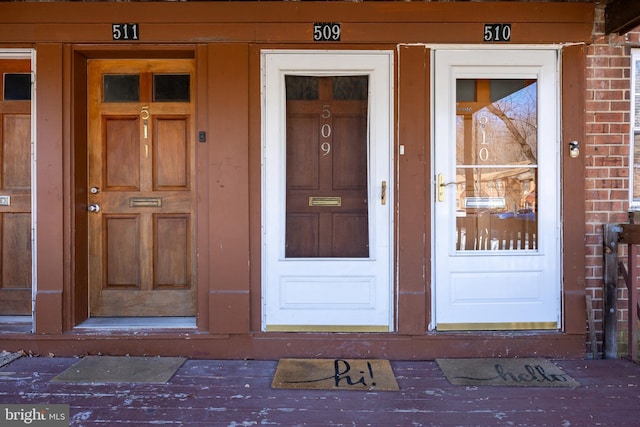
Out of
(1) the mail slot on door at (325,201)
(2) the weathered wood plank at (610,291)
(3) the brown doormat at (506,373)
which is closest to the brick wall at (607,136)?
(2) the weathered wood plank at (610,291)

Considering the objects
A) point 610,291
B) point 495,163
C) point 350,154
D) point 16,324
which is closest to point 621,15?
point 495,163

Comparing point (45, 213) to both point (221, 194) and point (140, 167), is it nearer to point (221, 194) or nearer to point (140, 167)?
point (140, 167)

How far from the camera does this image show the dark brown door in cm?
386

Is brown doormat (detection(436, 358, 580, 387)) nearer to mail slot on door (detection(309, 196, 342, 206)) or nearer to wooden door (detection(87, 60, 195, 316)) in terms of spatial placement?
mail slot on door (detection(309, 196, 342, 206))

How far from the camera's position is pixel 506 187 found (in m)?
3.84

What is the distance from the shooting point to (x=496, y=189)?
385 centimetres

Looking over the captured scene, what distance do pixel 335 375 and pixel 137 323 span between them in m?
1.74

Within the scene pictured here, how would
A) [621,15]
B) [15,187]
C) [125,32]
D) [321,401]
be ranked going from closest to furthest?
[321,401] < [621,15] < [125,32] < [15,187]

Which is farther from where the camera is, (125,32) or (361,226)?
(361,226)

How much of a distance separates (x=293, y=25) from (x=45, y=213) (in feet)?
8.20

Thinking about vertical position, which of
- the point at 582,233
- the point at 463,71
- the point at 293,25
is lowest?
the point at 582,233

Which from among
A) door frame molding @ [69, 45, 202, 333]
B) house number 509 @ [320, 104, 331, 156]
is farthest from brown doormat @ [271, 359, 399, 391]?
house number 509 @ [320, 104, 331, 156]

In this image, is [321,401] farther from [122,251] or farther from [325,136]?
[122,251]

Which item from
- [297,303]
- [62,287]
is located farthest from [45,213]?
[297,303]
